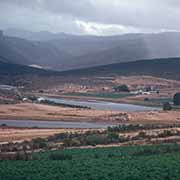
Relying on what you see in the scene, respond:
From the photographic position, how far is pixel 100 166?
29312mm

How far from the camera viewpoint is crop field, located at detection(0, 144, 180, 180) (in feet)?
85.4

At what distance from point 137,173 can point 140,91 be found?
108 meters

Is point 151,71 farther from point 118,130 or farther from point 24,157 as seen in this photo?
point 24,157

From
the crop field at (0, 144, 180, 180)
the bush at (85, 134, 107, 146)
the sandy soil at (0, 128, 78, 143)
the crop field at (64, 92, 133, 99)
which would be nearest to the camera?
the crop field at (0, 144, 180, 180)

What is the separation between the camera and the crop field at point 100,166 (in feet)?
85.4

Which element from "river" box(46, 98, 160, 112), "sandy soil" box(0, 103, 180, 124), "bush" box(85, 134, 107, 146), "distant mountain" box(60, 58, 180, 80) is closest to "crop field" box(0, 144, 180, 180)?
"bush" box(85, 134, 107, 146)

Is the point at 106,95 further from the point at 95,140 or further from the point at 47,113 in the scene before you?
the point at 95,140

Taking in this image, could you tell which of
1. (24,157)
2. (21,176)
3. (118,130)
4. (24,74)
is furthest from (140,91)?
(21,176)

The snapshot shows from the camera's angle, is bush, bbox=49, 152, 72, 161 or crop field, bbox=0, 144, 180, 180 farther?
bush, bbox=49, 152, 72, 161

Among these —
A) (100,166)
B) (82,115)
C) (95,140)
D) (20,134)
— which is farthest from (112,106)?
(100,166)

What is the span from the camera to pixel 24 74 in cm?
17712

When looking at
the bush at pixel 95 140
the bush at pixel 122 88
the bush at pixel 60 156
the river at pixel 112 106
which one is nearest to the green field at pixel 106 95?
the bush at pixel 122 88

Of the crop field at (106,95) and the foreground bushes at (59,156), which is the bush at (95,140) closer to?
the foreground bushes at (59,156)

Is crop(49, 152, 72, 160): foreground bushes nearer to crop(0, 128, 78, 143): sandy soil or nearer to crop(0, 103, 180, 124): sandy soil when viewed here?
crop(0, 128, 78, 143): sandy soil
